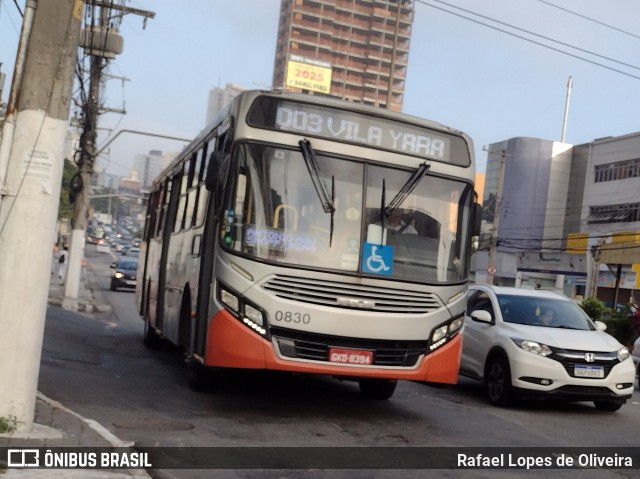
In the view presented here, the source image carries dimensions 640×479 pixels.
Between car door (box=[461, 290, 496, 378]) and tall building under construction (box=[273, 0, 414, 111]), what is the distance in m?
124

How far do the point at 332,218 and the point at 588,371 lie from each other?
4485mm

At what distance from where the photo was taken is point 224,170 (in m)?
9.16

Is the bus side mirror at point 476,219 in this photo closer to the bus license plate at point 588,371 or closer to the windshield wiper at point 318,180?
the windshield wiper at point 318,180

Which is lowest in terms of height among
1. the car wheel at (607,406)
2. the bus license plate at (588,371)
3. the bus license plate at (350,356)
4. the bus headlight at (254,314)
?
the car wheel at (607,406)

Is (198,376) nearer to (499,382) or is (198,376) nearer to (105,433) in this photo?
(105,433)

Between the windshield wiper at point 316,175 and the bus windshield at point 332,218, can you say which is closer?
the bus windshield at point 332,218

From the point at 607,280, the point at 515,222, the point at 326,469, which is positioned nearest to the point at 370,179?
the point at 326,469

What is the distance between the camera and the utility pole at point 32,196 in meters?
6.75

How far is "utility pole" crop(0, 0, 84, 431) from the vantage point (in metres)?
6.75

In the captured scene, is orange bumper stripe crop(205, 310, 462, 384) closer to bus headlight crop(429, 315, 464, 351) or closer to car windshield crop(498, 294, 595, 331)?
bus headlight crop(429, 315, 464, 351)

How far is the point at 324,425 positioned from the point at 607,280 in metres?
53.0

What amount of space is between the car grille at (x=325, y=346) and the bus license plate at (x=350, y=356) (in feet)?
0.12

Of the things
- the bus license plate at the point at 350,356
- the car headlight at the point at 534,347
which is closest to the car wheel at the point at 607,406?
the car headlight at the point at 534,347

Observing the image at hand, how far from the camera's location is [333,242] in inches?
354
